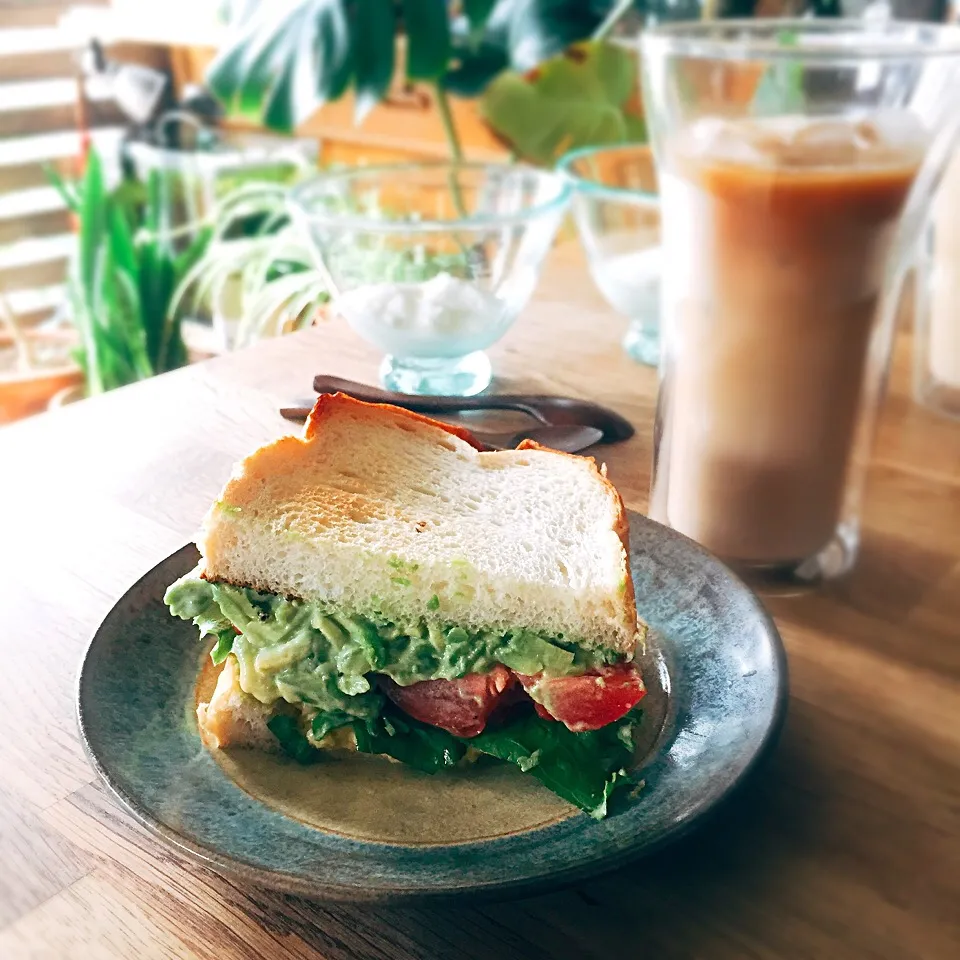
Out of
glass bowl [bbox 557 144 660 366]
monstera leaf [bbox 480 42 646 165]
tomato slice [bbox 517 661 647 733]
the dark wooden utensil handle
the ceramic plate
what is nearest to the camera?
the ceramic plate

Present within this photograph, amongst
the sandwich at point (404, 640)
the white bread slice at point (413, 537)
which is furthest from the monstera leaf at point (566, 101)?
the sandwich at point (404, 640)

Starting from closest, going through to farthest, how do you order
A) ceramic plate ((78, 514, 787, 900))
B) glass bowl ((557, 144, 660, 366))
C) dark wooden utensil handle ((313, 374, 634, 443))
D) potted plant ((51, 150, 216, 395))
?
ceramic plate ((78, 514, 787, 900)) < dark wooden utensil handle ((313, 374, 634, 443)) < glass bowl ((557, 144, 660, 366)) < potted plant ((51, 150, 216, 395))

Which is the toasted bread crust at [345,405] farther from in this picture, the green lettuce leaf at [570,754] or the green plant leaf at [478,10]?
the green plant leaf at [478,10]

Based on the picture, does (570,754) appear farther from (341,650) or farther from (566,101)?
(566,101)

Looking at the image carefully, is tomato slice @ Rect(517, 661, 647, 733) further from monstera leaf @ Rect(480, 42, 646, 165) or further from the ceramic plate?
monstera leaf @ Rect(480, 42, 646, 165)

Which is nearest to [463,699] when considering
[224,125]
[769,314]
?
[769,314]

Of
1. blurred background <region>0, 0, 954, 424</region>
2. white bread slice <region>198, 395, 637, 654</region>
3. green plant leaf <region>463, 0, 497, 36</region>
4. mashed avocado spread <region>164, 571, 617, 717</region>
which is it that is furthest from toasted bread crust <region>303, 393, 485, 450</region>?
green plant leaf <region>463, 0, 497, 36</region>

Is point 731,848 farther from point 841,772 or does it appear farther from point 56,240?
point 56,240
